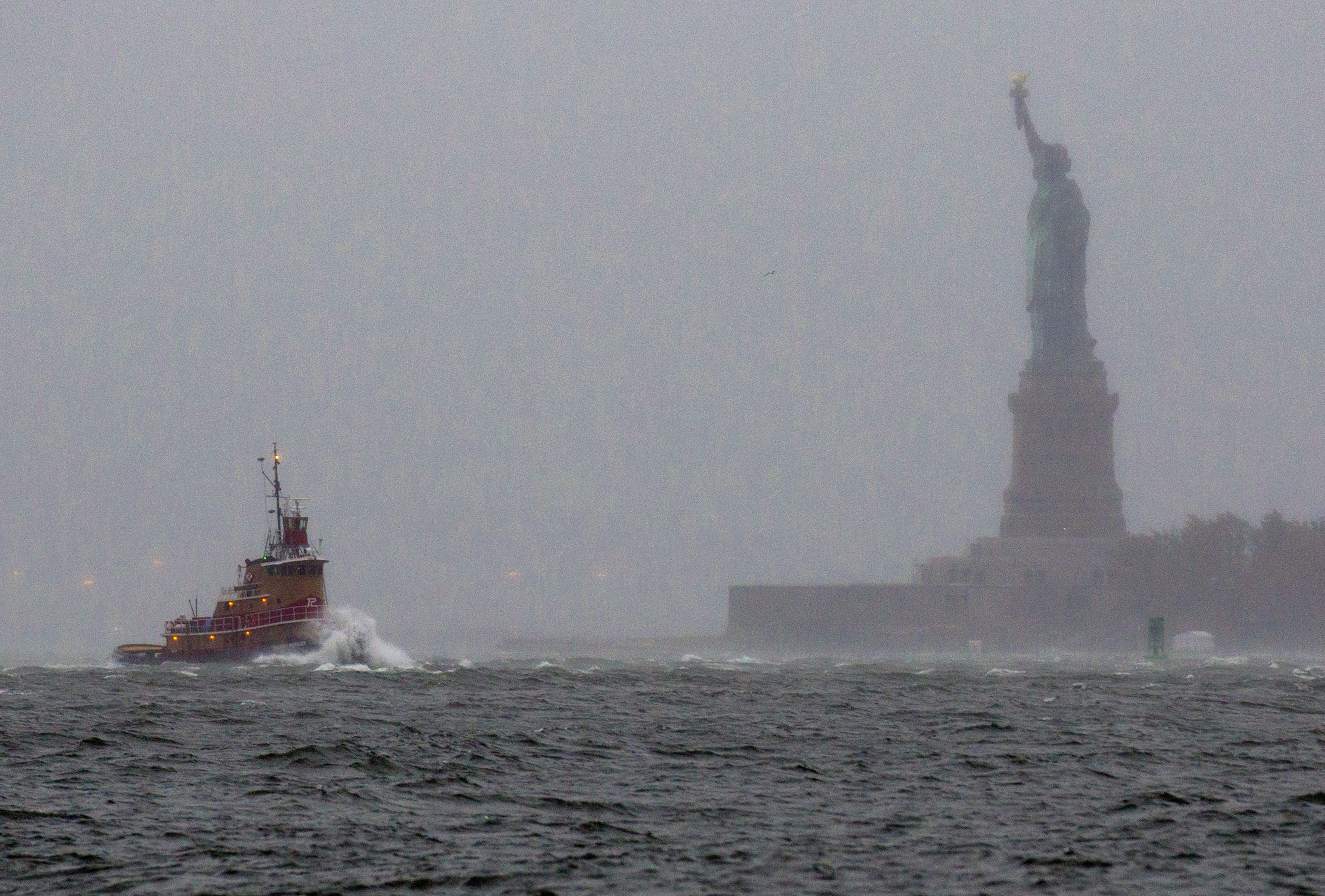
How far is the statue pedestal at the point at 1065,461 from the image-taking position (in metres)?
168

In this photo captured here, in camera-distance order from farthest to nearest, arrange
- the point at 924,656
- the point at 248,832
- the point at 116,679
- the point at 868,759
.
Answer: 1. the point at 924,656
2. the point at 116,679
3. the point at 868,759
4. the point at 248,832

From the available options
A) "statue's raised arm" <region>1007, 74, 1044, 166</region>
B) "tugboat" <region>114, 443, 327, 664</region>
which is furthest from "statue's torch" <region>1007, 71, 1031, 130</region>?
"tugboat" <region>114, 443, 327, 664</region>

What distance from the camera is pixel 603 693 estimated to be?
2266 inches

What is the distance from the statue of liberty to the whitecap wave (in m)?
105

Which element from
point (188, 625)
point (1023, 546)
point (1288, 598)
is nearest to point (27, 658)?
point (188, 625)

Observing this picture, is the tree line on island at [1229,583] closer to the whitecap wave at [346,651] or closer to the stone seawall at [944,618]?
the stone seawall at [944,618]

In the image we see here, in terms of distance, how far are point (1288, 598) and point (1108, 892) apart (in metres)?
156

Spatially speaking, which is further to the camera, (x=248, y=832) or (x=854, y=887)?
(x=248, y=832)

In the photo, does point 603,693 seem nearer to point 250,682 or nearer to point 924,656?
point 250,682

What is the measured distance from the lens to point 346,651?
82062 mm

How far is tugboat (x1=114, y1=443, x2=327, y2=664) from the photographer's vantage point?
82750mm

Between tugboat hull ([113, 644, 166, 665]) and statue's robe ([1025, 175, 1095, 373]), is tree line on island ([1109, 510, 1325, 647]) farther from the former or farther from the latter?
tugboat hull ([113, 644, 166, 665])

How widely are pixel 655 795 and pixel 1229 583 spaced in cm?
14976

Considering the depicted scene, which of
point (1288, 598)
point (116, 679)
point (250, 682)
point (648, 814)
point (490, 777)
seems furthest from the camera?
point (1288, 598)
